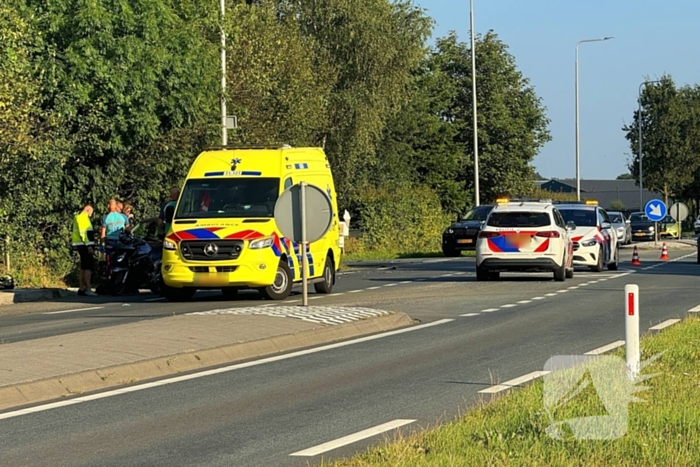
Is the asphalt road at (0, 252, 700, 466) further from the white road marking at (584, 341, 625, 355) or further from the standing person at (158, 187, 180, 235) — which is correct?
the standing person at (158, 187, 180, 235)

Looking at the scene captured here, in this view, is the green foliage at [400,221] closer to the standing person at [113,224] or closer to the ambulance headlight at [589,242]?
the ambulance headlight at [589,242]

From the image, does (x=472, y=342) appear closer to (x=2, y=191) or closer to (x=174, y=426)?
(x=174, y=426)

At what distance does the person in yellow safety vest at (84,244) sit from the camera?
82.2 ft

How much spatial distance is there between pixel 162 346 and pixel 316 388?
9.16 ft

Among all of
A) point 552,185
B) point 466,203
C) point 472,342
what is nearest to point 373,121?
point 466,203

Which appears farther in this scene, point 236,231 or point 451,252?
point 451,252

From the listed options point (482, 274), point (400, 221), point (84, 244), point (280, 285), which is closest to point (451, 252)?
point (400, 221)

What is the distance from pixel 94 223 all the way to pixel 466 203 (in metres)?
48.4

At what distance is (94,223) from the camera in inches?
1240

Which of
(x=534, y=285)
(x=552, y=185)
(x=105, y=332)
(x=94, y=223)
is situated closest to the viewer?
(x=105, y=332)

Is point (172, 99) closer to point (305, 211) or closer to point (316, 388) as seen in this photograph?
point (305, 211)

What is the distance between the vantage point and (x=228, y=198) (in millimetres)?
22594

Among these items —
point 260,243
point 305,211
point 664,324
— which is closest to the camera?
point 664,324

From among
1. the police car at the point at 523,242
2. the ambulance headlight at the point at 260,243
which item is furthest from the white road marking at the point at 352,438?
the police car at the point at 523,242
